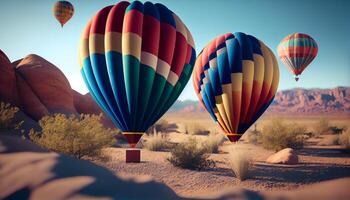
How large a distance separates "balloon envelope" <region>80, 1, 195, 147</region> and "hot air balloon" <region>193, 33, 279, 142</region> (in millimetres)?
3466

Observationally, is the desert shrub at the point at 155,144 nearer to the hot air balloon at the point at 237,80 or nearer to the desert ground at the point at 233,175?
the hot air balloon at the point at 237,80

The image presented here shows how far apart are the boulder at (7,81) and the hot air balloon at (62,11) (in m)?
7.60

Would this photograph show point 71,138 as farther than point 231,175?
Yes

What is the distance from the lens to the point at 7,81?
18.9m

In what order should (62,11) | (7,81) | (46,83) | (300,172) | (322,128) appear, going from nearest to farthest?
1. (300,172)
2. (7,81)
3. (46,83)
4. (62,11)
5. (322,128)

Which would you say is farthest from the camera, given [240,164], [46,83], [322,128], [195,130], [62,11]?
[195,130]

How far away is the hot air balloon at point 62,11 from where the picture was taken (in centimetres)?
2523

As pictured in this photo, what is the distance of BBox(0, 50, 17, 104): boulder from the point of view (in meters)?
18.3

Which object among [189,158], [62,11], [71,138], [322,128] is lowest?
[322,128]

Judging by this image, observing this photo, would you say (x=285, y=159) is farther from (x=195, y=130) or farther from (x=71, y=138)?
(x=195, y=130)

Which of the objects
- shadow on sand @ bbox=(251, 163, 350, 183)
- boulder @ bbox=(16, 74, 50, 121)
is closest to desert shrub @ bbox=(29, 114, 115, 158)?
shadow on sand @ bbox=(251, 163, 350, 183)

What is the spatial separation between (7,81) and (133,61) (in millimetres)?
13192

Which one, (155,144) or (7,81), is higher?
(7,81)

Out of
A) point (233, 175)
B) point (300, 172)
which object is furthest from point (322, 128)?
point (233, 175)
